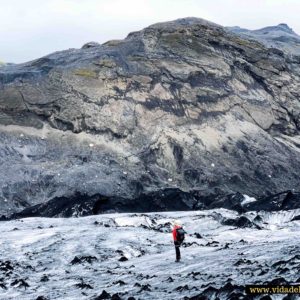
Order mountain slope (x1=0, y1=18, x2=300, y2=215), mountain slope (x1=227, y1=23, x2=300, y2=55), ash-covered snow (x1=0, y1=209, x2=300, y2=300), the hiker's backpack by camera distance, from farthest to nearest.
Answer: mountain slope (x1=227, y1=23, x2=300, y2=55), mountain slope (x1=0, y1=18, x2=300, y2=215), the hiker's backpack, ash-covered snow (x1=0, y1=209, x2=300, y2=300)

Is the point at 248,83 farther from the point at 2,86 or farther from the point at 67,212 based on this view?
the point at 67,212

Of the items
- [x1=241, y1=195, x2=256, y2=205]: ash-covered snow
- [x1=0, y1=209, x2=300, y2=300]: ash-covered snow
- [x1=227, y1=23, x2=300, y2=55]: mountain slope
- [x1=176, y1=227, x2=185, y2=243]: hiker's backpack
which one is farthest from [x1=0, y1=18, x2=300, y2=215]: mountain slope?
A: [x1=176, y1=227, x2=185, y2=243]: hiker's backpack

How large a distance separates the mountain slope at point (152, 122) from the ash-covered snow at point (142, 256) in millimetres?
6017

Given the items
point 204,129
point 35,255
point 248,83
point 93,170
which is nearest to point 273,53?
point 248,83

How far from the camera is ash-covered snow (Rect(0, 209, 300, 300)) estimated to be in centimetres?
1172

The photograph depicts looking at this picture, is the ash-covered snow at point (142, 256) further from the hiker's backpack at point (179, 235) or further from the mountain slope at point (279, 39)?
the mountain slope at point (279, 39)

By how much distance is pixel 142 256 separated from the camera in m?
18.3

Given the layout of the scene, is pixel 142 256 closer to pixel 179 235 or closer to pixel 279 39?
pixel 179 235

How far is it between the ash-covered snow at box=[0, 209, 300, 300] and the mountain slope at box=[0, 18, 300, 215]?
6017 mm

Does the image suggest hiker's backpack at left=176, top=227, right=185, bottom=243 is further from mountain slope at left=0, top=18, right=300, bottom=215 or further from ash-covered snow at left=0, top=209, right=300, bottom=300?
mountain slope at left=0, top=18, right=300, bottom=215

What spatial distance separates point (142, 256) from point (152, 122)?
24132 millimetres

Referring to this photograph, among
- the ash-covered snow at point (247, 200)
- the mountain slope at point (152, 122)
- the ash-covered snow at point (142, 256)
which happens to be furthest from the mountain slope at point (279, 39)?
the ash-covered snow at point (142, 256)

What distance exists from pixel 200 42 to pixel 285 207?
2200cm

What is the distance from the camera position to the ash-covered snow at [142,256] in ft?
38.4
